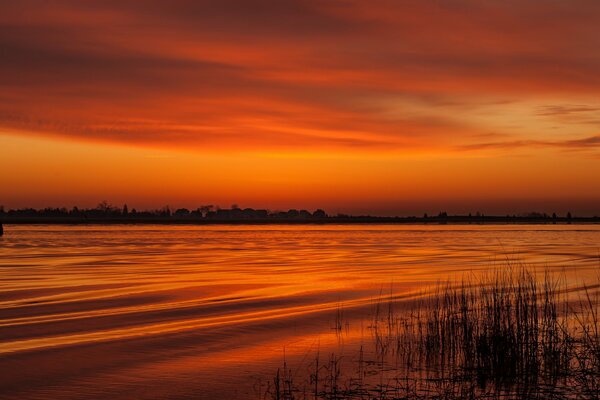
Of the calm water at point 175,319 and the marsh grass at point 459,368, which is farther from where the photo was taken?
the calm water at point 175,319

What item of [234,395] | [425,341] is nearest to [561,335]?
[425,341]

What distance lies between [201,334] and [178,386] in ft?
16.0

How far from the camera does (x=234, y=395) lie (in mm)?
11719

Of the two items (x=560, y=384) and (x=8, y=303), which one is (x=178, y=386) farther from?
(x=8, y=303)

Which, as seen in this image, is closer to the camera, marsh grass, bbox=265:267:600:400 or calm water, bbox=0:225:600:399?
marsh grass, bbox=265:267:600:400

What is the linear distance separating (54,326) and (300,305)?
788 cm

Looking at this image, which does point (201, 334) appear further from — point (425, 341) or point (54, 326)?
point (425, 341)

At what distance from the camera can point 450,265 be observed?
39.4 metres

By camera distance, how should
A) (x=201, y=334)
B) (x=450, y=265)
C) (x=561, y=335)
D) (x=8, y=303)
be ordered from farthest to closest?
(x=450, y=265)
(x=8, y=303)
(x=201, y=334)
(x=561, y=335)

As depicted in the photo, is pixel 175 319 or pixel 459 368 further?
pixel 175 319

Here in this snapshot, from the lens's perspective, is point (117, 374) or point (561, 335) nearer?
point (117, 374)

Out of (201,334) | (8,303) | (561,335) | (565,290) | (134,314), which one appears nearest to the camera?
(561,335)

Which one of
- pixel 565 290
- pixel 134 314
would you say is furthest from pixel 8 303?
pixel 565 290

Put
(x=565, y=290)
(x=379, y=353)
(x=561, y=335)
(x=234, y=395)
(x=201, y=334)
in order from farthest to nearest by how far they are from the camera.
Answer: (x=565, y=290), (x=201, y=334), (x=561, y=335), (x=379, y=353), (x=234, y=395)
